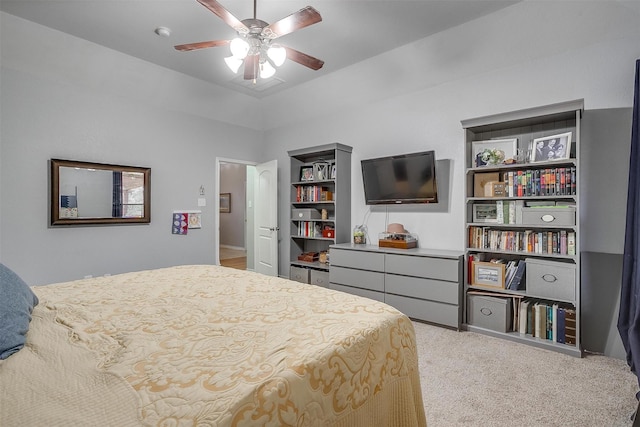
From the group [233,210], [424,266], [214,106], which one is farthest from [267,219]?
[233,210]

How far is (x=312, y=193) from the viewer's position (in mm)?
4621

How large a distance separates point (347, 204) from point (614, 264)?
274 cm

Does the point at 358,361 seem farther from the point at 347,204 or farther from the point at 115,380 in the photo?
the point at 347,204

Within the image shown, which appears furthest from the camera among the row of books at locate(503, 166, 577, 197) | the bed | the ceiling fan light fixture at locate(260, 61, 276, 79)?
the row of books at locate(503, 166, 577, 197)

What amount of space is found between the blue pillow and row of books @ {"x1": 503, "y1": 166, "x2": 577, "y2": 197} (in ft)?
11.2

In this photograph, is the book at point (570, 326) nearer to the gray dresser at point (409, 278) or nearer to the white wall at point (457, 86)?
the white wall at point (457, 86)

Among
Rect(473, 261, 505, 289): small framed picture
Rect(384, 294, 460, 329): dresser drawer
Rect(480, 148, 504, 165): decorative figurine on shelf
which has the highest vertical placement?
Rect(480, 148, 504, 165): decorative figurine on shelf

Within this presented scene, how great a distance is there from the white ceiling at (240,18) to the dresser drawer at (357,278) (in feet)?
8.08

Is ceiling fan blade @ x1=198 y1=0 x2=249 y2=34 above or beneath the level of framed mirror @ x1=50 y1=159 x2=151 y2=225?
above

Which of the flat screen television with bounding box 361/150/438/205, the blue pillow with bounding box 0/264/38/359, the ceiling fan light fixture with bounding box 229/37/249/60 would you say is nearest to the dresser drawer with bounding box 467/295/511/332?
the flat screen television with bounding box 361/150/438/205

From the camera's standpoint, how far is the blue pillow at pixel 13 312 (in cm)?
103

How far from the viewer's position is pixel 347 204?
438 cm

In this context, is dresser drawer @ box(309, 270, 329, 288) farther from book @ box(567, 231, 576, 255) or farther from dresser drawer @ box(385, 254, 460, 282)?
book @ box(567, 231, 576, 255)

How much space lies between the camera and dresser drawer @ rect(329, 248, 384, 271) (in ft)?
11.9
